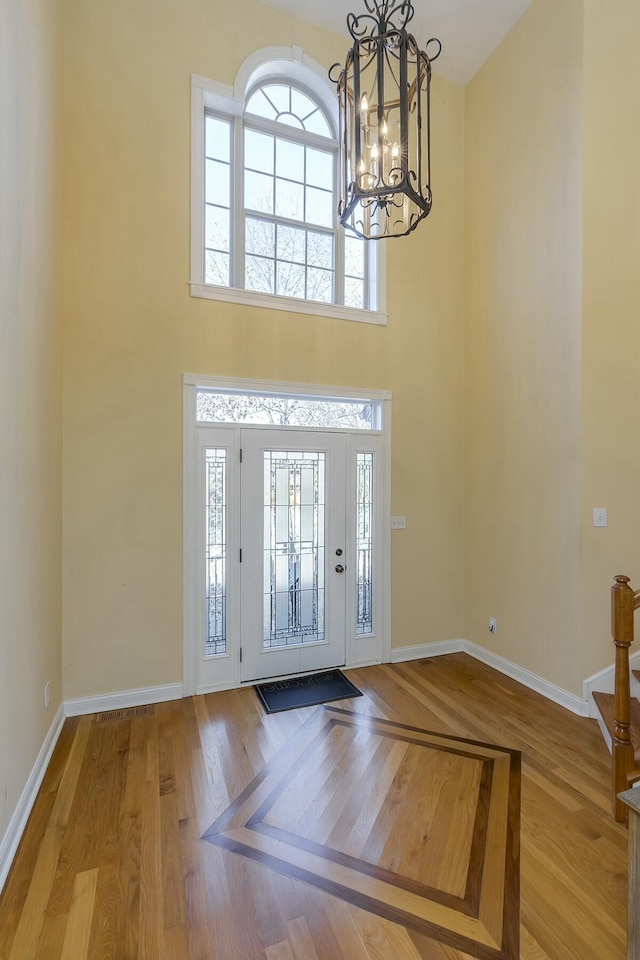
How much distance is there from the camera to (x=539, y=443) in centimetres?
356

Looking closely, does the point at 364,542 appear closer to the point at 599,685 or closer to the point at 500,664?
the point at 500,664

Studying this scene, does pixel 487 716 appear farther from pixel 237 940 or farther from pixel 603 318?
pixel 603 318

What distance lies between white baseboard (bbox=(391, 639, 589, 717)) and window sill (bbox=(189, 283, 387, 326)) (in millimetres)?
2985

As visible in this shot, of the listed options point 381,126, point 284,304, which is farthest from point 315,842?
point 284,304

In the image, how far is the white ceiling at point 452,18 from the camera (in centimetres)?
367

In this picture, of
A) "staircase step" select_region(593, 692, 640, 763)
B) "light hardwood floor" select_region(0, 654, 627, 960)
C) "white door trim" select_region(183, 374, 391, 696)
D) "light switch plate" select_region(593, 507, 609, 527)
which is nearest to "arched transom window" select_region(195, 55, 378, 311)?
"white door trim" select_region(183, 374, 391, 696)

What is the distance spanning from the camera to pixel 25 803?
2.18 m

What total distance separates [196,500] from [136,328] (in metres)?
1.33

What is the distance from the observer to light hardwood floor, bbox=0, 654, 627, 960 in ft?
5.32

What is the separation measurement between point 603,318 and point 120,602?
402 cm

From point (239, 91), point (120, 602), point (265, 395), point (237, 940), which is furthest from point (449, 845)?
point (239, 91)

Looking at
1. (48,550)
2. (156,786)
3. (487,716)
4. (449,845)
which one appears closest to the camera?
(449,845)

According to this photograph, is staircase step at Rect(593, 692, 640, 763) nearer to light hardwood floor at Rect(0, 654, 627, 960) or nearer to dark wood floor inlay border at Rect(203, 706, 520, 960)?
light hardwood floor at Rect(0, 654, 627, 960)

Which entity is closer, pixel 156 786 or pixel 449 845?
pixel 449 845
